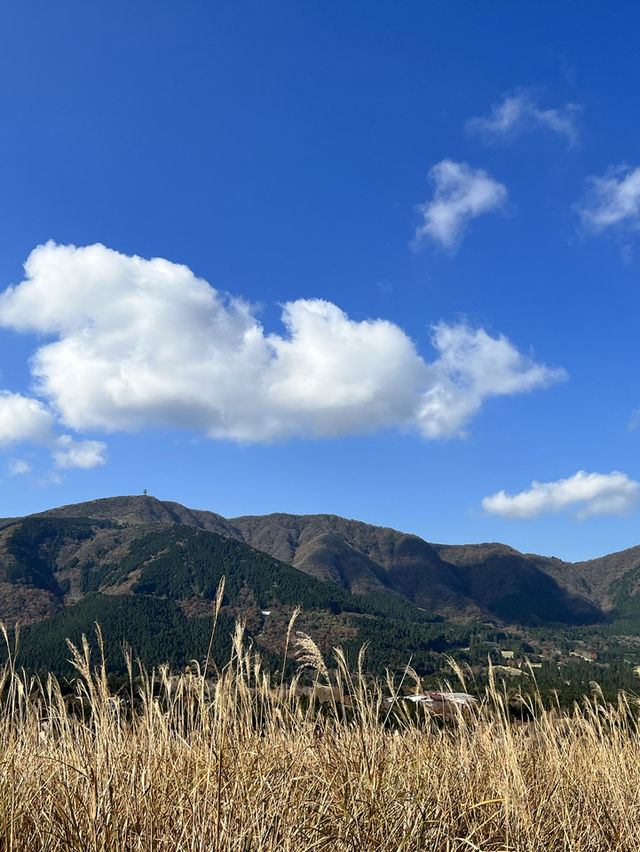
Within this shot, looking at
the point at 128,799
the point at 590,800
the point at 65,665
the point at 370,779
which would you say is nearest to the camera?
the point at 128,799

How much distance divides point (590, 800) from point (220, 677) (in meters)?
5.70

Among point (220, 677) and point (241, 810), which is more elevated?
point (220, 677)

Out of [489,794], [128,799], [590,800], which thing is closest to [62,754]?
[128,799]

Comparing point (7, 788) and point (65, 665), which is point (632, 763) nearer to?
point (7, 788)

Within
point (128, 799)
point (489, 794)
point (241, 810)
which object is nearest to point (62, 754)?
point (128, 799)

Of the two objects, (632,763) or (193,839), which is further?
(632,763)

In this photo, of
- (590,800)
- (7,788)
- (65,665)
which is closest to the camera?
(7,788)

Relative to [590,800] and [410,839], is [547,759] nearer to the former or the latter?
[590,800]

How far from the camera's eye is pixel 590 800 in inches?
286

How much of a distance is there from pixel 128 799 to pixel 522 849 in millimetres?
3306

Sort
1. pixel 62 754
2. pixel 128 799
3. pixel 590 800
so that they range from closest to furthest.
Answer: pixel 128 799 → pixel 62 754 → pixel 590 800

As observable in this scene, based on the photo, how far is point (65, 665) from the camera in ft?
610

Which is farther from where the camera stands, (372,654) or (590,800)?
(372,654)

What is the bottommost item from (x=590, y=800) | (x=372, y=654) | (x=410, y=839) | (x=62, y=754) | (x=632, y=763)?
(x=372, y=654)
